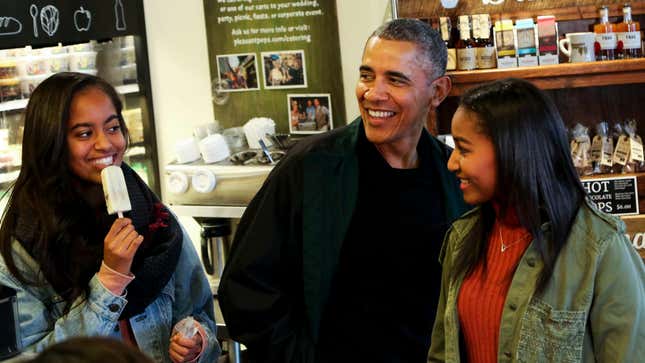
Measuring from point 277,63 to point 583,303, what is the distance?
3130 mm

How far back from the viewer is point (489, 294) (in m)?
1.99

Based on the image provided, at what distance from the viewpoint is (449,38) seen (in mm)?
4023

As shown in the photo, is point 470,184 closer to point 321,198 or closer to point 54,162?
point 321,198

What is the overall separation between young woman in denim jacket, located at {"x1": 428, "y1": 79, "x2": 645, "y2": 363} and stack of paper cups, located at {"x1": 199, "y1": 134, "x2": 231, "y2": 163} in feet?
7.74

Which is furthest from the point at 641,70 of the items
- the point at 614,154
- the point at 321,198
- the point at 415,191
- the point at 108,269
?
the point at 108,269

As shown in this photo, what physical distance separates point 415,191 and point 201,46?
8.77ft

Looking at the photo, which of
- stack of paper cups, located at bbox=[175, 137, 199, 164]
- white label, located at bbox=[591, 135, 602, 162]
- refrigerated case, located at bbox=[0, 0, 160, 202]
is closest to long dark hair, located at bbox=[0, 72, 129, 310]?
refrigerated case, located at bbox=[0, 0, 160, 202]

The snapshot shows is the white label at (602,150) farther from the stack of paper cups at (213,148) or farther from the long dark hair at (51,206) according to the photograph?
the long dark hair at (51,206)

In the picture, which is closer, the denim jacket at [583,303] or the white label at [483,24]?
the denim jacket at [583,303]

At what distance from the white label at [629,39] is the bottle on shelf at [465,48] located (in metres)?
0.64

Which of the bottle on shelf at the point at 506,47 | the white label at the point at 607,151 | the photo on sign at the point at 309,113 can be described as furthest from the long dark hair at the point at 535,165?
the photo on sign at the point at 309,113

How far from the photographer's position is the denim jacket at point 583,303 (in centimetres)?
180

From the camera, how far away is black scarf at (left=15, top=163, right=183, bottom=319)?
227 cm

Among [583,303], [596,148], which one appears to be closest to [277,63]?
[596,148]
